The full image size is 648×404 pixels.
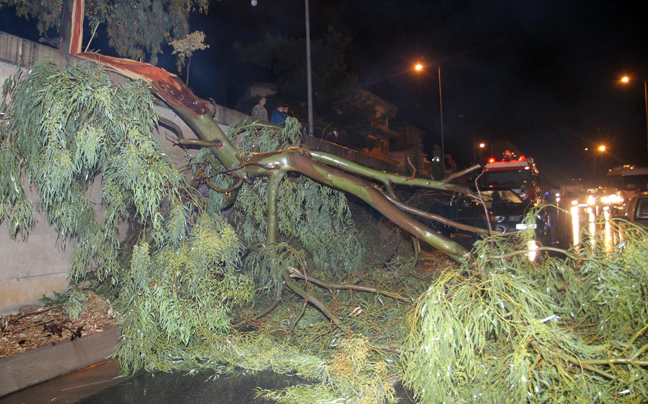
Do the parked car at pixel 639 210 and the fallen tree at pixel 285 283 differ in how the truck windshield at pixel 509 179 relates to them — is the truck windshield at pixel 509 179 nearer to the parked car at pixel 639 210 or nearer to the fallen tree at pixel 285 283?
the parked car at pixel 639 210

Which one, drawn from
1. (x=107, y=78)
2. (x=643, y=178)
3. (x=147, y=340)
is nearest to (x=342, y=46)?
(x=643, y=178)

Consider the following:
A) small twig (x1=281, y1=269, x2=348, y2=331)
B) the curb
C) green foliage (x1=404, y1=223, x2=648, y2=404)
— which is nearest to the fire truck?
green foliage (x1=404, y1=223, x2=648, y2=404)

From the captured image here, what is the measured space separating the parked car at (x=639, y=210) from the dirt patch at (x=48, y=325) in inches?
467

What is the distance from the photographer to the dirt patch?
468 cm

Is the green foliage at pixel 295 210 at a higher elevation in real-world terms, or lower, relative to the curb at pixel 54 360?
higher

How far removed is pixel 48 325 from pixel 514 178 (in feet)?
38.7

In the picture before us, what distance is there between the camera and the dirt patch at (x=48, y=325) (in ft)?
15.4

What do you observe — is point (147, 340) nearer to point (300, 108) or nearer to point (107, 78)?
point (107, 78)

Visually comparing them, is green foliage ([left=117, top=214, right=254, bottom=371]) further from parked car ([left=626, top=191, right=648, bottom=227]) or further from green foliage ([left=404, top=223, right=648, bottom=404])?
parked car ([left=626, top=191, right=648, bottom=227])

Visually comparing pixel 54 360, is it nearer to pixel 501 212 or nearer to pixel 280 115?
pixel 280 115

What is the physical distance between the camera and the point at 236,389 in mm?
4168

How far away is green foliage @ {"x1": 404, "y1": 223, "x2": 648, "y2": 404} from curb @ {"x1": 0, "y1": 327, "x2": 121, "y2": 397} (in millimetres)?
3566

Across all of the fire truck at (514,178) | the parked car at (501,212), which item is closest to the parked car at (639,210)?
the parked car at (501,212)

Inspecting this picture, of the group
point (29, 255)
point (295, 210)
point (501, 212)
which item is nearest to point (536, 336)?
point (295, 210)
